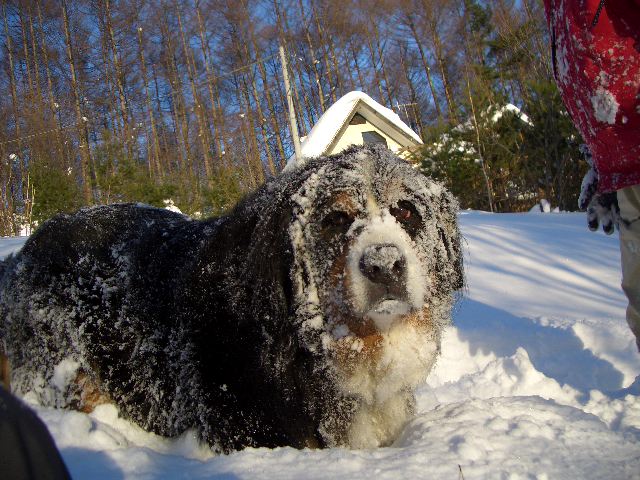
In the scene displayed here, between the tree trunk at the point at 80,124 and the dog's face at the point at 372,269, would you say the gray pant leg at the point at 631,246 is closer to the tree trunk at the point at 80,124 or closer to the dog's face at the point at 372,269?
the dog's face at the point at 372,269

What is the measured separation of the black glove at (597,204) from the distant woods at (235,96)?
10083 mm

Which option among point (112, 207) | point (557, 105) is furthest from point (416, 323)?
point (557, 105)

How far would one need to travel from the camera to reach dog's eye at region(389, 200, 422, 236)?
2.20 metres

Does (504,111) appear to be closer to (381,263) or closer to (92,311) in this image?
(92,311)

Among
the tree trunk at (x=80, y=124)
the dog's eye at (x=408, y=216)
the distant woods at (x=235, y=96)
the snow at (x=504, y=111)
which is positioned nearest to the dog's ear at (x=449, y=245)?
the dog's eye at (x=408, y=216)

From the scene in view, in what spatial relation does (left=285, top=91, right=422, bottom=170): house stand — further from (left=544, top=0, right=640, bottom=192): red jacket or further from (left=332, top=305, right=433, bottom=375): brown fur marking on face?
(left=332, top=305, right=433, bottom=375): brown fur marking on face

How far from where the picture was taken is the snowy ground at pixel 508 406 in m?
1.56

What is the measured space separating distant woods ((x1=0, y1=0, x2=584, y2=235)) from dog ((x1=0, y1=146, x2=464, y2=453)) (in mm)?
9602

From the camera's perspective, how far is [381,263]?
1.87 metres

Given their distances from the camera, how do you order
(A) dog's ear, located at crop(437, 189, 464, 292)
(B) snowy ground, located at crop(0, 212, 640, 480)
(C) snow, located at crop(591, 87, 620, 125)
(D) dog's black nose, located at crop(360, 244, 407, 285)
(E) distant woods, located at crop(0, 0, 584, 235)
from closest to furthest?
(B) snowy ground, located at crop(0, 212, 640, 480) → (D) dog's black nose, located at crop(360, 244, 407, 285) → (C) snow, located at crop(591, 87, 620, 125) → (A) dog's ear, located at crop(437, 189, 464, 292) → (E) distant woods, located at crop(0, 0, 584, 235)

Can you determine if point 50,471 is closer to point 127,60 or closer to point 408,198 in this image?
point 408,198

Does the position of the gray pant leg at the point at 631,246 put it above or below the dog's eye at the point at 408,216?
below

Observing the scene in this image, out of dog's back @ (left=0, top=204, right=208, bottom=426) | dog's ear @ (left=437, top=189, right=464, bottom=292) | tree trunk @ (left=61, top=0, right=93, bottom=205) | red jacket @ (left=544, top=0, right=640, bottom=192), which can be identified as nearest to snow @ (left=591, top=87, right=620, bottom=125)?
red jacket @ (left=544, top=0, right=640, bottom=192)

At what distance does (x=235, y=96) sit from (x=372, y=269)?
26.5m
